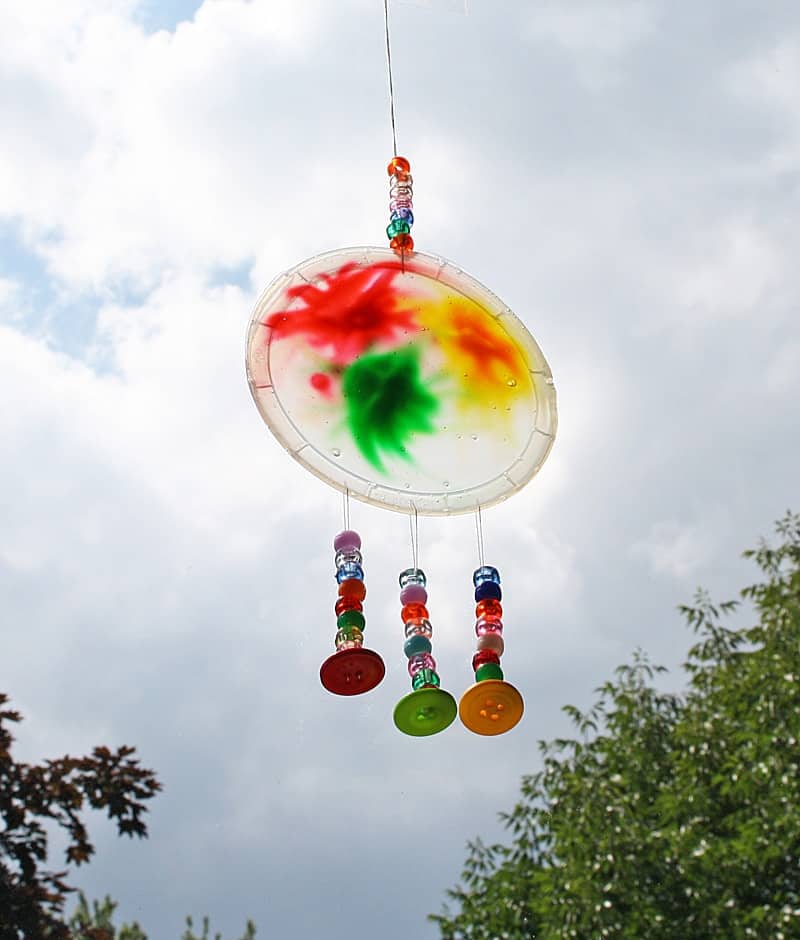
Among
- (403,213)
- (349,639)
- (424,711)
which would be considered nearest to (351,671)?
(349,639)

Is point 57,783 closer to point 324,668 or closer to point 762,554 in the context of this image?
point 324,668

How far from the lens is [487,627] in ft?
33.9

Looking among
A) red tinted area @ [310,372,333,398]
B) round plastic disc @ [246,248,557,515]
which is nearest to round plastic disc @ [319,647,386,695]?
round plastic disc @ [246,248,557,515]

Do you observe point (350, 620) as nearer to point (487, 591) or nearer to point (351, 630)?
point (351, 630)

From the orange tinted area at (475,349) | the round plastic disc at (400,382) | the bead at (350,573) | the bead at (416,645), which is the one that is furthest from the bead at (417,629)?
the orange tinted area at (475,349)

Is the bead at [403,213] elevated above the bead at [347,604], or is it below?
above

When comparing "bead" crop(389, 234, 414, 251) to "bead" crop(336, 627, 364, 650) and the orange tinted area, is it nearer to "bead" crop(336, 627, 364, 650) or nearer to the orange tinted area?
the orange tinted area

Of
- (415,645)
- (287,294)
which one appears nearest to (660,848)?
(415,645)

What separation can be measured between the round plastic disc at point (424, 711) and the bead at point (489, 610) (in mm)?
808

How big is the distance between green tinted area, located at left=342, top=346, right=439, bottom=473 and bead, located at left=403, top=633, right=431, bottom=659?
1.48 m

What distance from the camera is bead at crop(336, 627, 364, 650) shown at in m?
10.0

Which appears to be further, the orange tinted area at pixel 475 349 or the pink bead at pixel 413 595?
the orange tinted area at pixel 475 349

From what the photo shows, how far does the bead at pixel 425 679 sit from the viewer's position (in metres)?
9.91

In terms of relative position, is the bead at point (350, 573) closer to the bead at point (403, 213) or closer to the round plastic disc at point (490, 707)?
the round plastic disc at point (490, 707)
